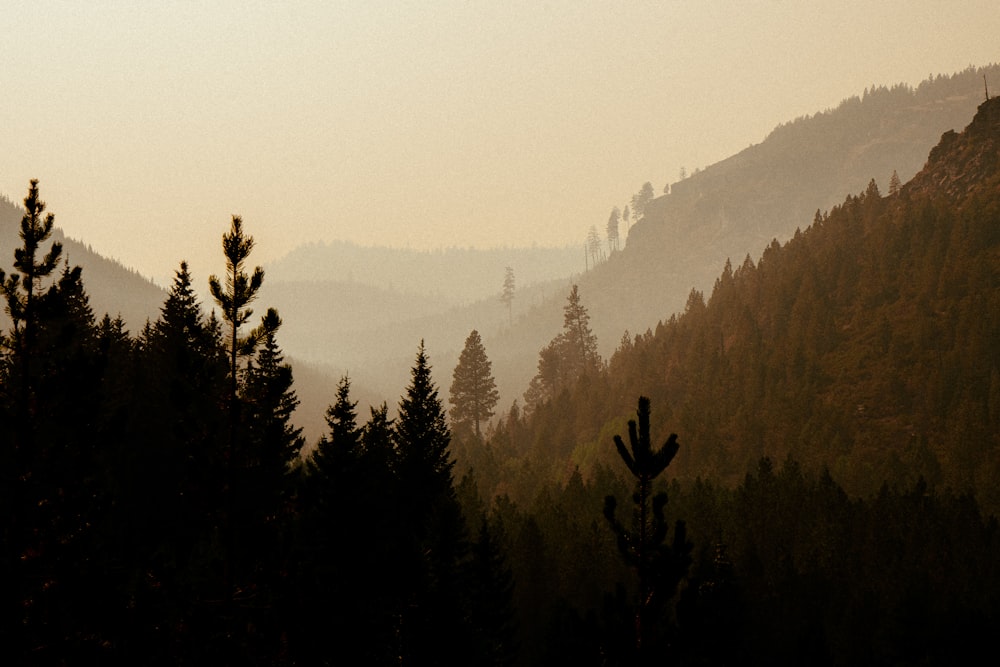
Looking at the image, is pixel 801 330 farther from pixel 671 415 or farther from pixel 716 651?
pixel 716 651

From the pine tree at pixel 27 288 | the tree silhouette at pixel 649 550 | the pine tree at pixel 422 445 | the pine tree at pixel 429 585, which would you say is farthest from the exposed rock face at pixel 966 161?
the pine tree at pixel 27 288

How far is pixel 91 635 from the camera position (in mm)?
16891

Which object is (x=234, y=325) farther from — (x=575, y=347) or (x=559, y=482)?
(x=575, y=347)

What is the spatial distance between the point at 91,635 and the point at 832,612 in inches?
1704

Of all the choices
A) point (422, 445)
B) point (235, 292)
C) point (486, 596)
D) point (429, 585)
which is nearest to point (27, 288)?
point (235, 292)

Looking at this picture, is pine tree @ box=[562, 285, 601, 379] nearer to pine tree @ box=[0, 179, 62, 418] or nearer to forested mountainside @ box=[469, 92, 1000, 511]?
forested mountainside @ box=[469, 92, 1000, 511]

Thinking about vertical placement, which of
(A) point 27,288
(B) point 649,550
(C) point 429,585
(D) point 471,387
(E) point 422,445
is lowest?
(C) point 429,585

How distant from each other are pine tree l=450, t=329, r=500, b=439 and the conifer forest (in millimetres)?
330

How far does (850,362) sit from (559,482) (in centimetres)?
3385

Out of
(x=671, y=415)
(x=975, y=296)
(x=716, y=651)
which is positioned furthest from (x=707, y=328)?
(x=716, y=651)

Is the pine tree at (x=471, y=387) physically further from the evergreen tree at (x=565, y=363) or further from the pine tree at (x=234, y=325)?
the pine tree at (x=234, y=325)

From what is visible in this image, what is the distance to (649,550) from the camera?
12.6m

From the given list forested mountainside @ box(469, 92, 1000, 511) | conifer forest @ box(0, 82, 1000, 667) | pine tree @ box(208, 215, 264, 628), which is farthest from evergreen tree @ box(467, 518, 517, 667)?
forested mountainside @ box(469, 92, 1000, 511)

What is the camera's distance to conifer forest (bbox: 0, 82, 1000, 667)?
1608 centimetres
